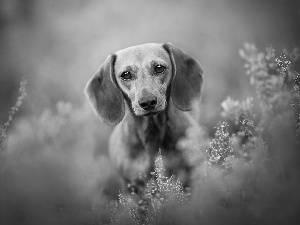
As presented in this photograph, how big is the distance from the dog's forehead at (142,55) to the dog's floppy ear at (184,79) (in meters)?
0.10

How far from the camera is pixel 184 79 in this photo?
3820 mm

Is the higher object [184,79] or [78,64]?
[78,64]


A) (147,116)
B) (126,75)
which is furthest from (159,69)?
(147,116)

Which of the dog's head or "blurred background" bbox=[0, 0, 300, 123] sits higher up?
Answer: "blurred background" bbox=[0, 0, 300, 123]

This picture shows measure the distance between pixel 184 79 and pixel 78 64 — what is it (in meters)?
3.51

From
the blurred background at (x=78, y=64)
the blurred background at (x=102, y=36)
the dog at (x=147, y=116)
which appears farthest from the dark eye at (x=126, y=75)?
the blurred background at (x=102, y=36)

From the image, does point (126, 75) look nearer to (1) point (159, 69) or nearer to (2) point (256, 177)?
→ (1) point (159, 69)

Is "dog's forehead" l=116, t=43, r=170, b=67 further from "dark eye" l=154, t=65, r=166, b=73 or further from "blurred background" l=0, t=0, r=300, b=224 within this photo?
"blurred background" l=0, t=0, r=300, b=224

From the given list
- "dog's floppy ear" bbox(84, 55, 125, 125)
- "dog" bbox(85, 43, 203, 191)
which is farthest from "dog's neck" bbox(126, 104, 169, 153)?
"dog's floppy ear" bbox(84, 55, 125, 125)

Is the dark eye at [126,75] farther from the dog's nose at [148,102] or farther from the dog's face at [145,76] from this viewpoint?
the dog's nose at [148,102]

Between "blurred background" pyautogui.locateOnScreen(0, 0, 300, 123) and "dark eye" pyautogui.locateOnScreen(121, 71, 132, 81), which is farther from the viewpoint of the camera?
"blurred background" pyautogui.locateOnScreen(0, 0, 300, 123)

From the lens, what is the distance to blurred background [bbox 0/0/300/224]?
10.3 feet

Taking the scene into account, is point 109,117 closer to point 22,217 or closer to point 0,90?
point 22,217

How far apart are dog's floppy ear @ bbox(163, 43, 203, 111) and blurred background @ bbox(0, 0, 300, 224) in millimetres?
722
